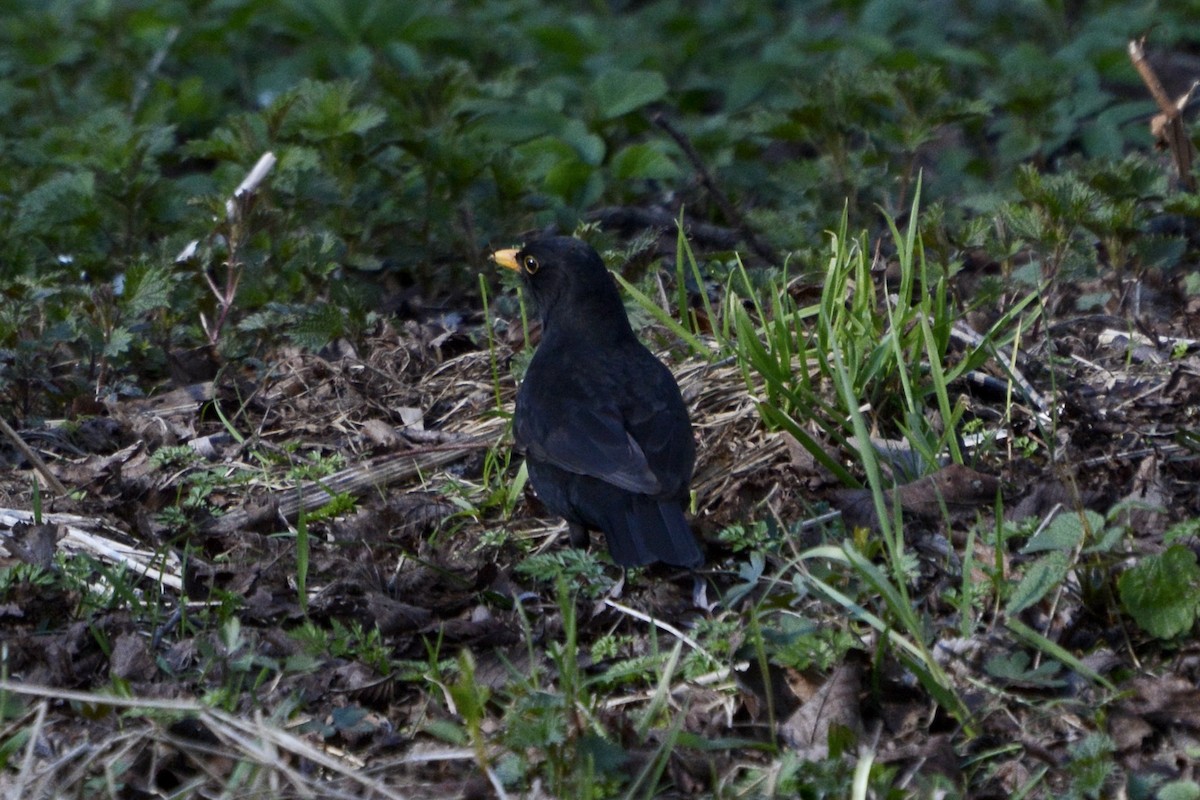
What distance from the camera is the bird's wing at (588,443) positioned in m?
3.89

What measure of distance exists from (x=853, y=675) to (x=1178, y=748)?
2.20 ft

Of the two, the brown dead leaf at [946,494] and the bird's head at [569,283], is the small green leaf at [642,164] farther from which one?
the brown dead leaf at [946,494]

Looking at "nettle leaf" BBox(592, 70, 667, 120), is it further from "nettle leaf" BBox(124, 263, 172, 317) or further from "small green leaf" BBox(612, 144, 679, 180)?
"nettle leaf" BBox(124, 263, 172, 317)

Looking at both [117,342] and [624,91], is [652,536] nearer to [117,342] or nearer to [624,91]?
[117,342]

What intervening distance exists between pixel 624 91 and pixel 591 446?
2.88 meters

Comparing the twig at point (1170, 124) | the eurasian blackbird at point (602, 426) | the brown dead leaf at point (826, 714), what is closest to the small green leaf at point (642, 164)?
the eurasian blackbird at point (602, 426)

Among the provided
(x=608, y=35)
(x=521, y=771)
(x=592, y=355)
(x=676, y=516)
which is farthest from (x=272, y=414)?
(x=608, y=35)

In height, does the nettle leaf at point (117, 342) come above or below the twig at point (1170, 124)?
below

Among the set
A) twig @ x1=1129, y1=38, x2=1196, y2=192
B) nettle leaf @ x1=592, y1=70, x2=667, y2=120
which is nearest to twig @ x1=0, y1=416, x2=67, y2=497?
nettle leaf @ x1=592, y1=70, x2=667, y2=120

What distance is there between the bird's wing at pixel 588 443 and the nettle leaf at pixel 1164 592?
3.88 ft

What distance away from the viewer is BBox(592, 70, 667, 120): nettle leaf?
21.2 feet

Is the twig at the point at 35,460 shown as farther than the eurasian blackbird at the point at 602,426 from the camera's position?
Yes

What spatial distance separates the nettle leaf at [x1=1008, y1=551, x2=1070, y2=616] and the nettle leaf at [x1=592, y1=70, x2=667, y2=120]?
3569mm

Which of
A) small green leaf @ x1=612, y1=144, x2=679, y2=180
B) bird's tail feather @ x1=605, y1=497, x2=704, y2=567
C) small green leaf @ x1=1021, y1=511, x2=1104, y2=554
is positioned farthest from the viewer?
small green leaf @ x1=612, y1=144, x2=679, y2=180
